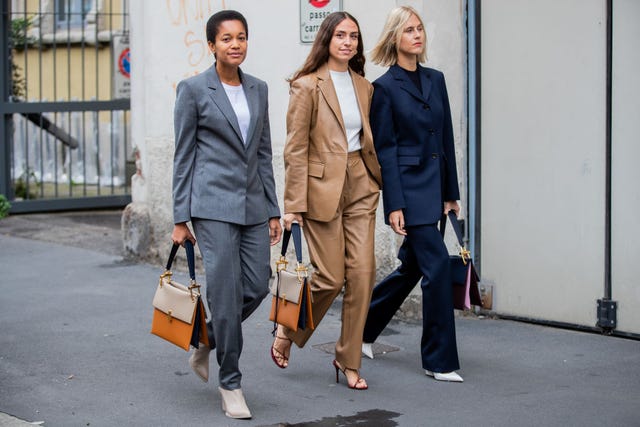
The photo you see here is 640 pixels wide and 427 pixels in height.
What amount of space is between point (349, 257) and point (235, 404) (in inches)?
40.6

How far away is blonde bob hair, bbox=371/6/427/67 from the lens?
20.6ft

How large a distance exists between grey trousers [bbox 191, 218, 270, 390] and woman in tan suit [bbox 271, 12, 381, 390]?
425 mm

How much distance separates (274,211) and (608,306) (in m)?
2.41

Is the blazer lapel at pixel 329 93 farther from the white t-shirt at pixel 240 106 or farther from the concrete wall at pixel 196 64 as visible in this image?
the concrete wall at pixel 196 64

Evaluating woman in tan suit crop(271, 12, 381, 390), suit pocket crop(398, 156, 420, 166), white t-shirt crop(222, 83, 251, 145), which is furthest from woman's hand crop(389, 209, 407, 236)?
white t-shirt crop(222, 83, 251, 145)

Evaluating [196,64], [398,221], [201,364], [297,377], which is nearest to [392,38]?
[398,221]

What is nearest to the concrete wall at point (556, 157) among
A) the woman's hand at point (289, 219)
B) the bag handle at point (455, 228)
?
the bag handle at point (455, 228)

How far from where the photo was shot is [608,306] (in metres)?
7.19

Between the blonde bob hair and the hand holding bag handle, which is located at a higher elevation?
the blonde bob hair

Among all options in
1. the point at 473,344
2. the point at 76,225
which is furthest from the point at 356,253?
the point at 76,225

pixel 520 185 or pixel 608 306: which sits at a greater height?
pixel 520 185

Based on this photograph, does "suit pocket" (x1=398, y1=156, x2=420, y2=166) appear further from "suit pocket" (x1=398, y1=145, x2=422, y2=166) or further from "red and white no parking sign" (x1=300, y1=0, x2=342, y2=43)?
"red and white no parking sign" (x1=300, y1=0, x2=342, y2=43)

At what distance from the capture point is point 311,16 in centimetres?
842

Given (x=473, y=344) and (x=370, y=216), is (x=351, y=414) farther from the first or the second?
(x=473, y=344)
